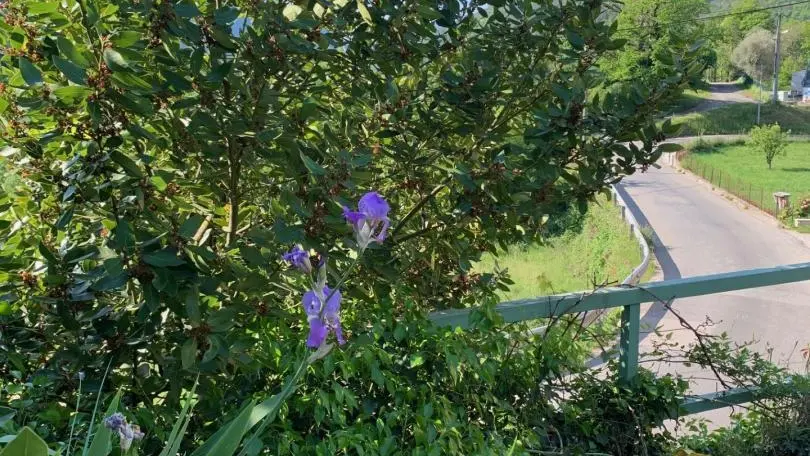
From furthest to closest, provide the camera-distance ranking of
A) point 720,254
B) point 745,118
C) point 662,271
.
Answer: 1. point 745,118
2. point 720,254
3. point 662,271

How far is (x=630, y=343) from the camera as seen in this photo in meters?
2.53

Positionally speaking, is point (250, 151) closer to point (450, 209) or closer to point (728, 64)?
point (450, 209)

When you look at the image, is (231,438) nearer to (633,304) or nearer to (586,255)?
(633,304)

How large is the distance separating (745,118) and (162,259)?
199ft

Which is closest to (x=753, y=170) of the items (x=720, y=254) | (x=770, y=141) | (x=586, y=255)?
(x=770, y=141)

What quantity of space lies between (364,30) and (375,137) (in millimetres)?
325

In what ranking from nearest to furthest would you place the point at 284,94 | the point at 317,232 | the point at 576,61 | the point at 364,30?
the point at 317,232 → the point at 284,94 → the point at 364,30 → the point at 576,61

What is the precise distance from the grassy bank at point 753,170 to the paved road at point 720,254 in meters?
0.87

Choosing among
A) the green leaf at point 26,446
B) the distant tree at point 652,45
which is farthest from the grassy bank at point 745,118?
the green leaf at point 26,446

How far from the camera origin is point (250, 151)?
1687mm

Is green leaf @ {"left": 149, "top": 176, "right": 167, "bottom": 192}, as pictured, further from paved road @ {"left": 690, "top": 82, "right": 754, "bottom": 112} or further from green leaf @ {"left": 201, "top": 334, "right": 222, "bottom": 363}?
paved road @ {"left": 690, "top": 82, "right": 754, "bottom": 112}

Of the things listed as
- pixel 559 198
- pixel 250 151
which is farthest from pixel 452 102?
pixel 250 151

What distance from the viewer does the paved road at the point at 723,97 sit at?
57628 millimetres

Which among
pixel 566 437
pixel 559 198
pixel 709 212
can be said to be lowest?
pixel 709 212
